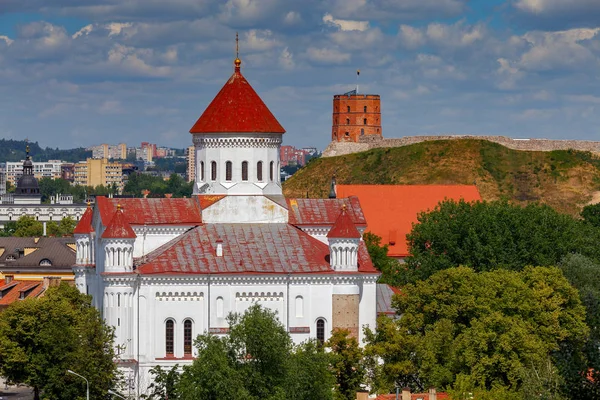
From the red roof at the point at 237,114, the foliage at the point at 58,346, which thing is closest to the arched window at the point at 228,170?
the red roof at the point at 237,114

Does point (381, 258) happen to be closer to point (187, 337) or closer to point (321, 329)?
point (321, 329)

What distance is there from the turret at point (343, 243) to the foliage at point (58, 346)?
39.9ft

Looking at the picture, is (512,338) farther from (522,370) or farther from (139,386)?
(139,386)

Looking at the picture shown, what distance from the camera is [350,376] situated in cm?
7588

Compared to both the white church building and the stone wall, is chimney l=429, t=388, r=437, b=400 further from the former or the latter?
the stone wall

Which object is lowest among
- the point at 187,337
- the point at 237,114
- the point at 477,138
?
the point at 187,337

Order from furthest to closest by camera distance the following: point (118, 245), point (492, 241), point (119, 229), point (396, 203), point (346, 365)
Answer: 1. point (396, 203)
2. point (492, 241)
3. point (119, 229)
4. point (118, 245)
5. point (346, 365)

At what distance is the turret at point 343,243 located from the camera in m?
81.5

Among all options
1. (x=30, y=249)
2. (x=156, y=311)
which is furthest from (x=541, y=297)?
(x=30, y=249)

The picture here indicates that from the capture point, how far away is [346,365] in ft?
249

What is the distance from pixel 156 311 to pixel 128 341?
2.04 meters

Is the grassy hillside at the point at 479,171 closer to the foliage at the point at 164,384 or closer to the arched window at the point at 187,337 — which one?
the arched window at the point at 187,337

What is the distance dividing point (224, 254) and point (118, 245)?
576cm

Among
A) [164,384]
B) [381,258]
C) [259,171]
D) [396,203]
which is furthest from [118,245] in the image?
[396,203]
